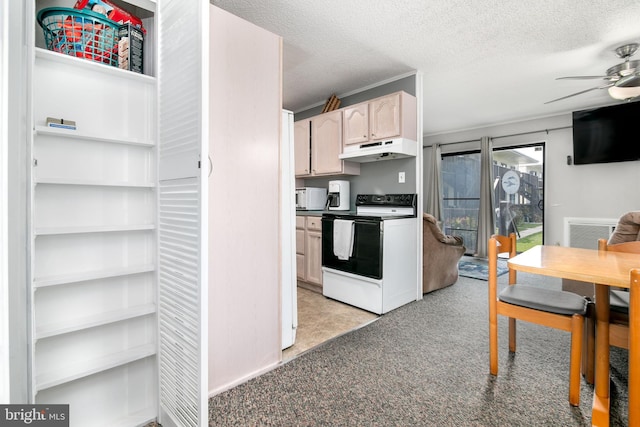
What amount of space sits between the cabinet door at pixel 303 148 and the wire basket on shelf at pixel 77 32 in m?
2.77

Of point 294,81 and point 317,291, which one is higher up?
point 294,81

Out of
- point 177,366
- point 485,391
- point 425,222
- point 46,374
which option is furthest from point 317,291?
point 46,374

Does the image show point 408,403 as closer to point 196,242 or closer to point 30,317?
point 196,242

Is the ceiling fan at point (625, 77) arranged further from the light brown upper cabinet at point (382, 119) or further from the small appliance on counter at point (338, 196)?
the small appliance on counter at point (338, 196)

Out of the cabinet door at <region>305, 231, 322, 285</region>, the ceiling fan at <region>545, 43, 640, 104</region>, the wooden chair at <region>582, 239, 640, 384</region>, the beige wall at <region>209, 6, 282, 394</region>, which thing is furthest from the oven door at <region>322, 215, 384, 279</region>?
the ceiling fan at <region>545, 43, 640, 104</region>

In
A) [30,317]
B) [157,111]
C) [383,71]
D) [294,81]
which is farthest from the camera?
[294,81]

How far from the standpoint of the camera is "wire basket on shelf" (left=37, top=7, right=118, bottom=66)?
4.21ft

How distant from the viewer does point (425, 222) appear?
137 inches

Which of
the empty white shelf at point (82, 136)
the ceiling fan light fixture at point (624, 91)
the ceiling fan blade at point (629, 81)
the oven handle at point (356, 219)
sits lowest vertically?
the oven handle at point (356, 219)

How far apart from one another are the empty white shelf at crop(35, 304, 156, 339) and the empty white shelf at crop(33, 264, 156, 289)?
0.18 m

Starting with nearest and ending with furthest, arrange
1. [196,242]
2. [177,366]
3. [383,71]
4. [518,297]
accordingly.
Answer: [196,242] < [177,366] < [518,297] < [383,71]

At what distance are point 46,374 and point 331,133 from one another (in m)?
3.29

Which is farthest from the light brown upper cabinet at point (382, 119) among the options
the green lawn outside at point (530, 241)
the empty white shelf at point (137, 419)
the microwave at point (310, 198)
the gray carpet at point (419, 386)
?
the green lawn outside at point (530, 241)

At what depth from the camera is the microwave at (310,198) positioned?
4105 mm
